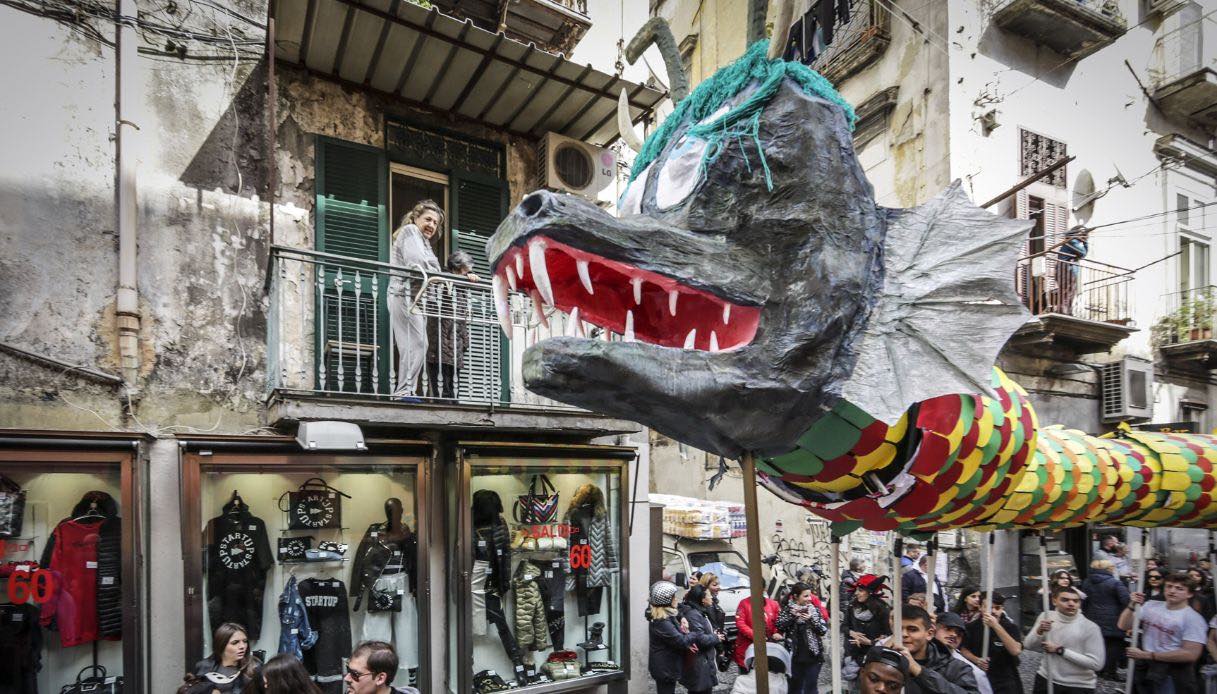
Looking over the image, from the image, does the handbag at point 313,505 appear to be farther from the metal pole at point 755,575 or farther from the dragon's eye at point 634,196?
the metal pole at point 755,575

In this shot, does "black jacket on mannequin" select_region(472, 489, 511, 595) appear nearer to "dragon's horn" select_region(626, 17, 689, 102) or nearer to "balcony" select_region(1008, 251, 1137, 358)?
"dragon's horn" select_region(626, 17, 689, 102)

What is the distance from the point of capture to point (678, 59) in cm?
224

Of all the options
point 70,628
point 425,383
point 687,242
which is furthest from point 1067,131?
point 70,628

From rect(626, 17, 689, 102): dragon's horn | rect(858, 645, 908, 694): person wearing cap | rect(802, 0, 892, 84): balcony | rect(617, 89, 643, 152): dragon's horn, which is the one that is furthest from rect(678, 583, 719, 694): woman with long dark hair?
rect(802, 0, 892, 84): balcony

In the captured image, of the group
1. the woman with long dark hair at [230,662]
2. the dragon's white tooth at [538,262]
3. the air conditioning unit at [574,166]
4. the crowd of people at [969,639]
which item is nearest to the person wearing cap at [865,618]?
the crowd of people at [969,639]

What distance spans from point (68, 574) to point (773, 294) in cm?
571

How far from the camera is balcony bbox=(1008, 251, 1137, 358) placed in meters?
9.38

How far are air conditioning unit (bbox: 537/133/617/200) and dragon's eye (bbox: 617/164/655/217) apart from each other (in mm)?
4906

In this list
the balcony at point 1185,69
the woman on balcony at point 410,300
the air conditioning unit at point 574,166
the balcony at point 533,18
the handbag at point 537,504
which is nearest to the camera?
the woman on balcony at point 410,300

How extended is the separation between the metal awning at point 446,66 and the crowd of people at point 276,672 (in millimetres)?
4492

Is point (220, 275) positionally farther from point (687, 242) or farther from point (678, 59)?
point (687, 242)

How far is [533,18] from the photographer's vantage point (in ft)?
23.3

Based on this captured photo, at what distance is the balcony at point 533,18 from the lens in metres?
6.82

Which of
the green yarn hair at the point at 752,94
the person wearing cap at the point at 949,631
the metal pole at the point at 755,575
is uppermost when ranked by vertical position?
the green yarn hair at the point at 752,94
